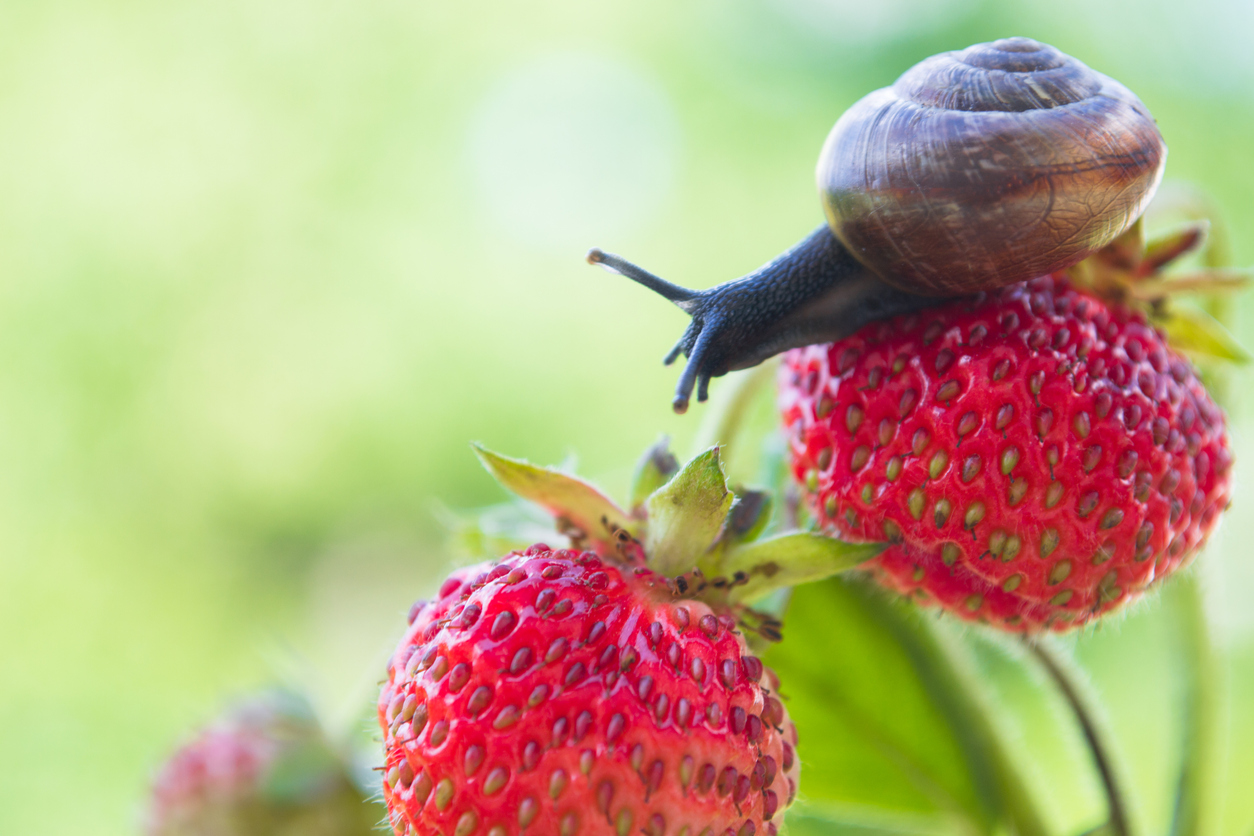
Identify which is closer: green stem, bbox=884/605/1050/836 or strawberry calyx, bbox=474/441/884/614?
strawberry calyx, bbox=474/441/884/614

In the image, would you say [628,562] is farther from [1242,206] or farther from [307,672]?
[1242,206]

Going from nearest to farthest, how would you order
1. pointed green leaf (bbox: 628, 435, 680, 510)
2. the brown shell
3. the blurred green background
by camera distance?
the brown shell → pointed green leaf (bbox: 628, 435, 680, 510) → the blurred green background

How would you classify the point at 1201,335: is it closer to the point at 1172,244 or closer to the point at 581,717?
the point at 1172,244

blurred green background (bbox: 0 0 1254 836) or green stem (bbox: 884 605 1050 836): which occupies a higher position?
blurred green background (bbox: 0 0 1254 836)

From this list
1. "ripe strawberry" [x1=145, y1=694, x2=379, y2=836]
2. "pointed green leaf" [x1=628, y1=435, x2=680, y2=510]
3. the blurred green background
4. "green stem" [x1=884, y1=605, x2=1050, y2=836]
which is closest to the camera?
"pointed green leaf" [x1=628, y1=435, x2=680, y2=510]

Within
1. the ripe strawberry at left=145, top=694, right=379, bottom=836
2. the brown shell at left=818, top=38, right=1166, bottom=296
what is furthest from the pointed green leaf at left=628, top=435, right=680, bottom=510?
the ripe strawberry at left=145, top=694, right=379, bottom=836

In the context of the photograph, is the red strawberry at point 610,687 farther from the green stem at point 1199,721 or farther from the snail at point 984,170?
the green stem at point 1199,721

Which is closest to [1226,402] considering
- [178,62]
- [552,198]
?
[552,198]

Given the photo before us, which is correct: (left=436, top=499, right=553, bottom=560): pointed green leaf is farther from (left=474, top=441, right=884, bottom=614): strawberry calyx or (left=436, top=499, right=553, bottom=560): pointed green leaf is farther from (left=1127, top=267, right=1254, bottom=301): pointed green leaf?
(left=1127, top=267, right=1254, bottom=301): pointed green leaf
